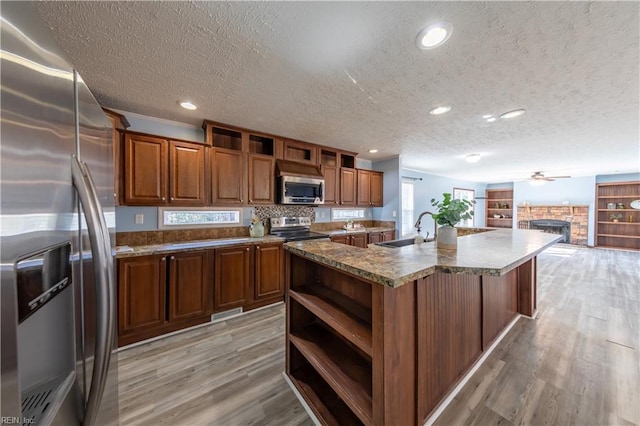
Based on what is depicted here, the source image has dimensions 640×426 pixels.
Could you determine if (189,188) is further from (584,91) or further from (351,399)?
(584,91)

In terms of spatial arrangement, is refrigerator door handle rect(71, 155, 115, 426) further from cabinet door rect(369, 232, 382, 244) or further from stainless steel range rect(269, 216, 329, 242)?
cabinet door rect(369, 232, 382, 244)

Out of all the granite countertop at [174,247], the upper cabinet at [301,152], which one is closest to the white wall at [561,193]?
the upper cabinet at [301,152]

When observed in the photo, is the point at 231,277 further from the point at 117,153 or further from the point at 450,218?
the point at 450,218

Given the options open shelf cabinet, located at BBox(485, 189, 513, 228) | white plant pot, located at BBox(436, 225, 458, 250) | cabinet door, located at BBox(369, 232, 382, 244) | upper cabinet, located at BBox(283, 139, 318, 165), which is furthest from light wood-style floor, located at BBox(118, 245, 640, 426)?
open shelf cabinet, located at BBox(485, 189, 513, 228)

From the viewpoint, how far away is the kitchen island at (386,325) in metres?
1.12

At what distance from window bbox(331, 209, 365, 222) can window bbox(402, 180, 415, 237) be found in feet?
5.45

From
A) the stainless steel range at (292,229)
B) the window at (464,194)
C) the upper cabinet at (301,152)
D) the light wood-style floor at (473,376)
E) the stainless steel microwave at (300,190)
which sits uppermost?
the upper cabinet at (301,152)

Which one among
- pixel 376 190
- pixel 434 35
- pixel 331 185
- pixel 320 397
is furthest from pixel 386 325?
pixel 376 190

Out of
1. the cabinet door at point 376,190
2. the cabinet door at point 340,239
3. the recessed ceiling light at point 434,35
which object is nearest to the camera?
the recessed ceiling light at point 434,35

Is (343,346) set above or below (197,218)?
below

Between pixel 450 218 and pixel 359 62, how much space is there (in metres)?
1.39

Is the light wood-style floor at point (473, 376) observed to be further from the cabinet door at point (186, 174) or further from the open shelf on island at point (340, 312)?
the cabinet door at point (186, 174)

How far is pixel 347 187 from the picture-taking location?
4359mm

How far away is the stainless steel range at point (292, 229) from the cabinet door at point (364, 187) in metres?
1.27
